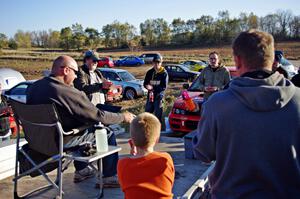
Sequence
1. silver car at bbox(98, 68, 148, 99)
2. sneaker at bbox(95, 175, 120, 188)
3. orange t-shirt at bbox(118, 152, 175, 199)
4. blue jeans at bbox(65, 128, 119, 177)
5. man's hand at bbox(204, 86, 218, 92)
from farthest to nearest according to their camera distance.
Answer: silver car at bbox(98, 68, 148, 99), man's hand at bbox(204, 86, 218, 92), sneaker at bbox(95, 175, 120, 188), blue jeans at bbox(65, 128, 119, 177), orange t-shirt at bbox(118, 152, 175, 199)

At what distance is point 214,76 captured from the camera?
22.6 feet

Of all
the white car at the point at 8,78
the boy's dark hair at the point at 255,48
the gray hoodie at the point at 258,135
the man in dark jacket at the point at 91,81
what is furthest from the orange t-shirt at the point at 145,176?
the white car at the point at 8,78

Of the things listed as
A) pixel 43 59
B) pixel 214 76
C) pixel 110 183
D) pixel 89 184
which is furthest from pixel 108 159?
pixel 43 59

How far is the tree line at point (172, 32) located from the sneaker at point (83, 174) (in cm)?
8766

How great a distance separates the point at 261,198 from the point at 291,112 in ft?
1.65

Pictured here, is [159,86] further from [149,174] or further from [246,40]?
[246,40]

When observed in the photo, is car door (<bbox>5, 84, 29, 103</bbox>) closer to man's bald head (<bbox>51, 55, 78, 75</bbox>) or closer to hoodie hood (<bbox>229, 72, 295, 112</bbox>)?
man's bald head (<bbox>51, 55, 78, 75</bbox>)

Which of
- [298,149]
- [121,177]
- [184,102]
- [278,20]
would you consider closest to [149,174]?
[121,177]

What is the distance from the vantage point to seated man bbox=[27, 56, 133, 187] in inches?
152

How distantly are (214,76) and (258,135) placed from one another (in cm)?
505

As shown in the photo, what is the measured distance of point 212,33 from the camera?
10938cm

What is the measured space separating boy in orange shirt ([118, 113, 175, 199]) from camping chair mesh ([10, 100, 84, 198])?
134 cm

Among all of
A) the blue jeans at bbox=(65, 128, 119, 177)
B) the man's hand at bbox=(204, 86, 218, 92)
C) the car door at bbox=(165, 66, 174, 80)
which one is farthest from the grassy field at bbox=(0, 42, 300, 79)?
the blue jeans at bbox=(65, 128, 119, 177)

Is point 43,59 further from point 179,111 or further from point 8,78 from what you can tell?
point 179,111
